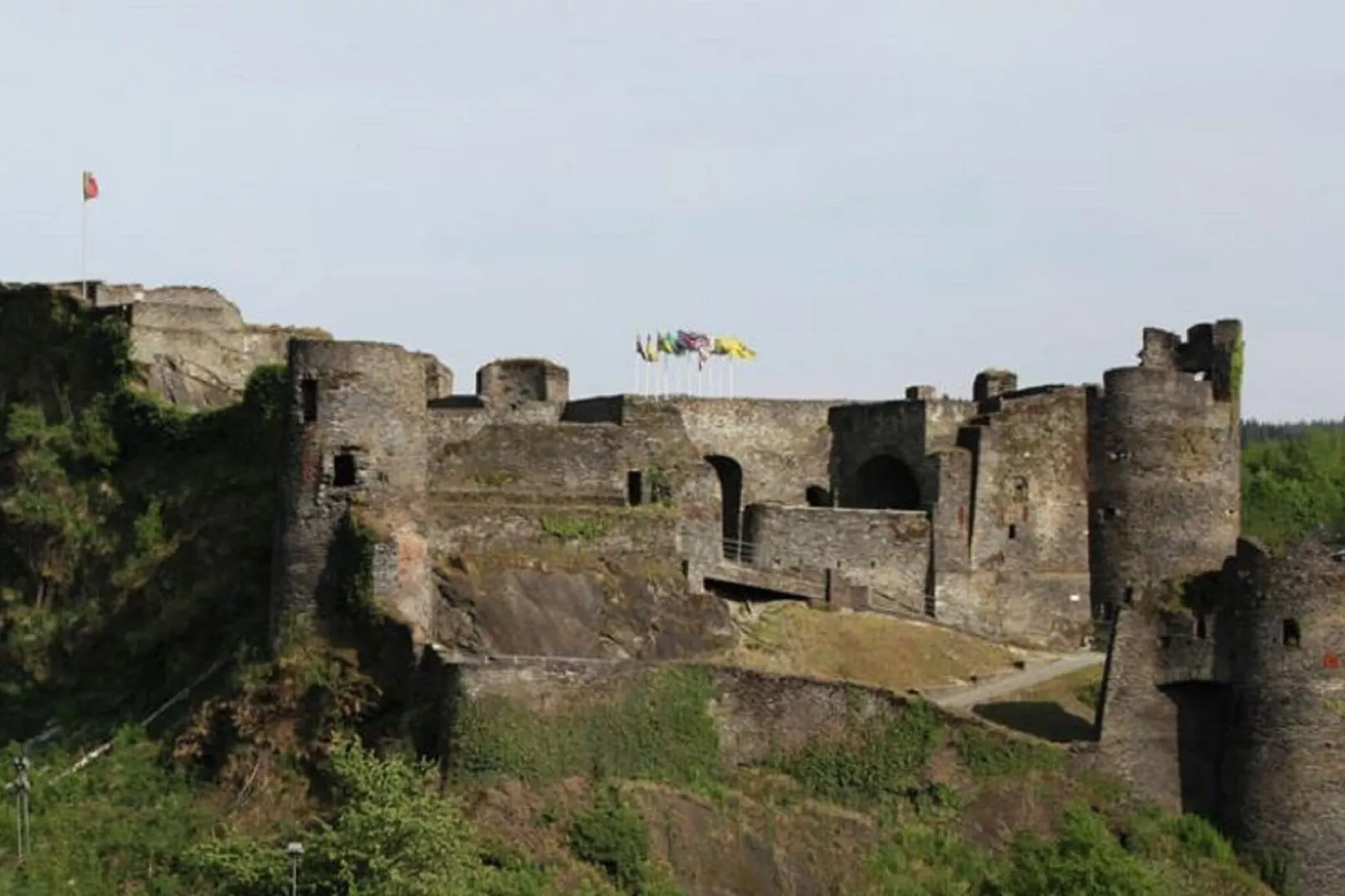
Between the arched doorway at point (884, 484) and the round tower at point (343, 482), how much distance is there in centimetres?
1851

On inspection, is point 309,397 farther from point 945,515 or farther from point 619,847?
point 945,515

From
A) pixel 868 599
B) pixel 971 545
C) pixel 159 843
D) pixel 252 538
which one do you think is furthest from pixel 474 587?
pixel 971 545

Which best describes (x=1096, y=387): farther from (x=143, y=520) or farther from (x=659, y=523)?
(x=143, y=520)

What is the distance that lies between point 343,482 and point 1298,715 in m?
17.8

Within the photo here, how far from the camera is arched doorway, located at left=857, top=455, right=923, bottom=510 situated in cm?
6100

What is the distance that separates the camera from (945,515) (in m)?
58.0

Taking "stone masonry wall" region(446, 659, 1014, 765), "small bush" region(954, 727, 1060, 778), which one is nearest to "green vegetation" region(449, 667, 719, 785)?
"stone masonry wall" region(446, 659, 1014, 765)

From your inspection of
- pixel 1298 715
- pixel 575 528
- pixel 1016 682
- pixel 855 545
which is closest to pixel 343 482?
pixel 575 528

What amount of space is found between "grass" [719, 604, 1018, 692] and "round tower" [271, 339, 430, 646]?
Result: 7.50m

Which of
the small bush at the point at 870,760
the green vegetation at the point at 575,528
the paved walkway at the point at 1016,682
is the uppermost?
the green vegetation at the point at 575,528

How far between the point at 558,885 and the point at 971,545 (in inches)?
803

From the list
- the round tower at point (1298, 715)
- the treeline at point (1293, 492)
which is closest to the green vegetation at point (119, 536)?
the round tower at point (1298, 715)

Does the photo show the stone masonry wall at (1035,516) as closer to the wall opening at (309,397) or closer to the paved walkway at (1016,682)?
the paved walkway at (1016,682)

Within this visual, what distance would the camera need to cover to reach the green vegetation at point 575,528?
1950 inches
